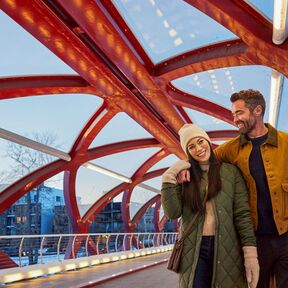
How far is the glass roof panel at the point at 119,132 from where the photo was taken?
60.1 feet

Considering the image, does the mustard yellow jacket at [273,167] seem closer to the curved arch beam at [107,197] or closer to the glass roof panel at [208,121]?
the glass roof panel at [208,121]

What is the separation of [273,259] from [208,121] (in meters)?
15.8

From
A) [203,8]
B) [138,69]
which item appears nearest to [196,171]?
[203,8]

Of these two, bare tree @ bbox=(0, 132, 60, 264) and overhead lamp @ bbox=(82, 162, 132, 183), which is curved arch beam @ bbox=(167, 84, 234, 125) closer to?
bare tree @ bbox=(0, 132, 60, 264)

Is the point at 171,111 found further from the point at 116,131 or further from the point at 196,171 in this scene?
the point at 196,171

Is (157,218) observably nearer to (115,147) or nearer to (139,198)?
(139,198)

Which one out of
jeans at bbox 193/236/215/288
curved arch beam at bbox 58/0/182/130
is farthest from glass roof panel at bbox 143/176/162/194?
jeans at bbox 193/236/215/288

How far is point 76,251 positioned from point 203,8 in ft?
33.1

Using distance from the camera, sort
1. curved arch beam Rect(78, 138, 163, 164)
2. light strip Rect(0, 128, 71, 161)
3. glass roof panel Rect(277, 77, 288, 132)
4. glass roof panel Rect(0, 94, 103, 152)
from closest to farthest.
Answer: glass roof panel Rect(277, 77, 288, 132)
light strip Rect(0, 128, 71, 161)
glass roof panel Rect(0, 94, 103, 152)
curved arch beam Rect(78, 138, 163, 164)

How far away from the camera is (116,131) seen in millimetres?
19312

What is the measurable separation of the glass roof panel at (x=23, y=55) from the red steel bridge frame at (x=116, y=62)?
0.25 metres

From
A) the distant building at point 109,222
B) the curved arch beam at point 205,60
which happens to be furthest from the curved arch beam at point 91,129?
the distant building at point 109,222

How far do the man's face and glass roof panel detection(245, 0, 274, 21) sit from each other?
5.02m

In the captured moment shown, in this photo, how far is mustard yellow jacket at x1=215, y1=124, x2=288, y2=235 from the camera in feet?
8.93
